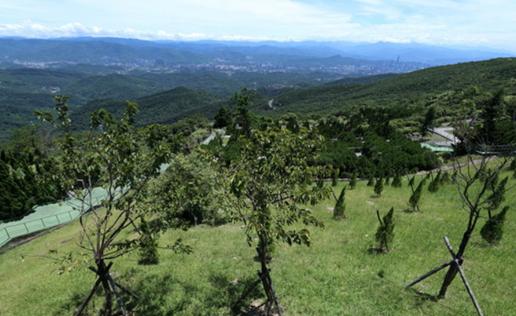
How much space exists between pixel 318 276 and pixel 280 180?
5136 millimetres

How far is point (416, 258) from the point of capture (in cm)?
1289

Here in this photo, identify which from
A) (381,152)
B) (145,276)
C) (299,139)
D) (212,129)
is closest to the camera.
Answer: (299,139)

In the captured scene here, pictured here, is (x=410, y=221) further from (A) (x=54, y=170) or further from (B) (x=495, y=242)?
(A) (x=54, y=170)

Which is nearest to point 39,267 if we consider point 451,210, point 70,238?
point 70,238

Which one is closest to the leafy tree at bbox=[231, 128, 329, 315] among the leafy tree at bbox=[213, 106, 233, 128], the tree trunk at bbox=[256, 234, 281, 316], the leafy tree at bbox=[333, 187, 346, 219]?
the tree trunk at bbox=[256, 234, 281, 316]

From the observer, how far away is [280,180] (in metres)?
8.05

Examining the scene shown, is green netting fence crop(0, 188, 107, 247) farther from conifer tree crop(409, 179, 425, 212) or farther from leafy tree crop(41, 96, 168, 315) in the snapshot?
conifer tree crop(409, 179, 425, 212)

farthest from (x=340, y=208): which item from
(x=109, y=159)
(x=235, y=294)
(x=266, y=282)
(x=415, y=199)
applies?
(x=109, y=159)

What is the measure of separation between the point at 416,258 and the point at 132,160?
11032 millimetres

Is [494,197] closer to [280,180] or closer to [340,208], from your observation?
[280,180]

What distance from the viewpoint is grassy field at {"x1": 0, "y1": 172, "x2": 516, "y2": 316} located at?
968cm

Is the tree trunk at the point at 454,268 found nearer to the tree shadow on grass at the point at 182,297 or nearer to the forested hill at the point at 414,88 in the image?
the tree shadow on grass at the point at 182,297

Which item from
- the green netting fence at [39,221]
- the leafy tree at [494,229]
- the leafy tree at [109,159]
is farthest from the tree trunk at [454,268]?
the green netting fence at [39,221]

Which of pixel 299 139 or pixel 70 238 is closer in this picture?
pixel 299 139
